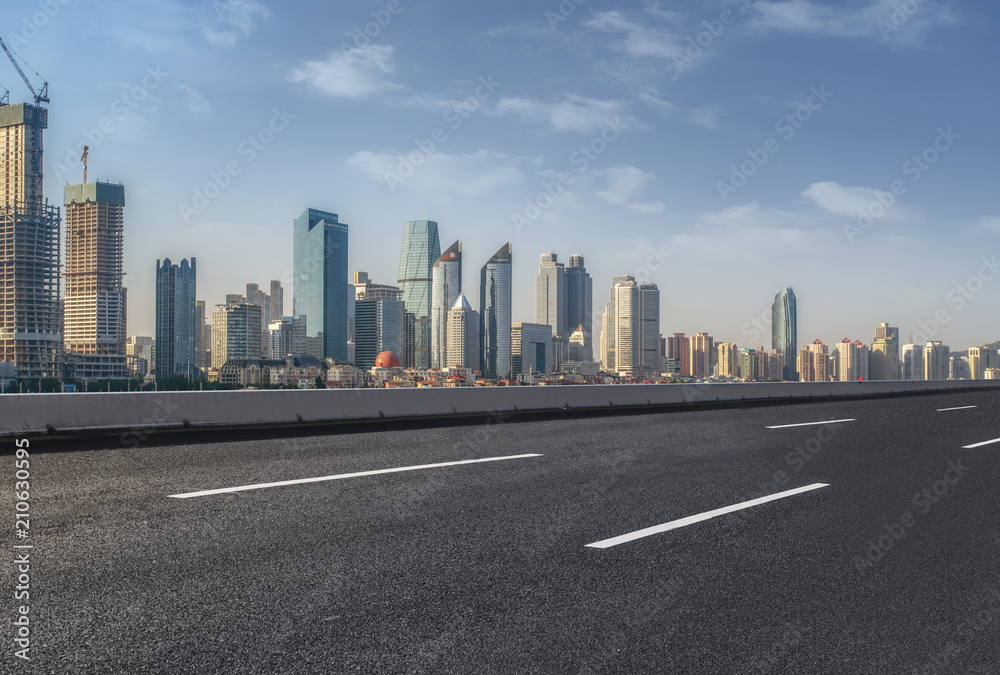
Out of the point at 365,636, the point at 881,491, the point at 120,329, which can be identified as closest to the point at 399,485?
the point at 365,636

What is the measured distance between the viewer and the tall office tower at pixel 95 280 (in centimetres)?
8906

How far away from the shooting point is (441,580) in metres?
3.61

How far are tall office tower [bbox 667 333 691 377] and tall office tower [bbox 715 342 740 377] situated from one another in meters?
5.61

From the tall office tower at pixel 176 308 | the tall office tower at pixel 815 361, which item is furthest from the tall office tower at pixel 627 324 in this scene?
the tall office tower at pixel 176 308

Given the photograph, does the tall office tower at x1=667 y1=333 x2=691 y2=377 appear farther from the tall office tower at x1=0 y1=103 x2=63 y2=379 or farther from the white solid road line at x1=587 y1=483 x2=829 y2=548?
the white solid road line at x1=587 y1=483 x2=829 y2=548

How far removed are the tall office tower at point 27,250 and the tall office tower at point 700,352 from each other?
83818 millimetres

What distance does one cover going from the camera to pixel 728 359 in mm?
90562

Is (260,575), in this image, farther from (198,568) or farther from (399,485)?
(399,485)

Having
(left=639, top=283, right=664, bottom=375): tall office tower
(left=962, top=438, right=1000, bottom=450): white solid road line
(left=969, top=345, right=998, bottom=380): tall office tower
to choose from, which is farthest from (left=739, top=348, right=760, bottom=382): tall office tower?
(left=962, top=438, right=1000, bottom=450): white solid road line

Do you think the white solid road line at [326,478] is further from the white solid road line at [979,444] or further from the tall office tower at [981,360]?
the tall office tower at [981,360]

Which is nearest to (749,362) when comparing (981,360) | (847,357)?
(847,357)

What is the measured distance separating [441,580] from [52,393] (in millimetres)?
9658

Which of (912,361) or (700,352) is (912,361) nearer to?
(912,361)

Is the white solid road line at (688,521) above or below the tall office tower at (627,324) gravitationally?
below
